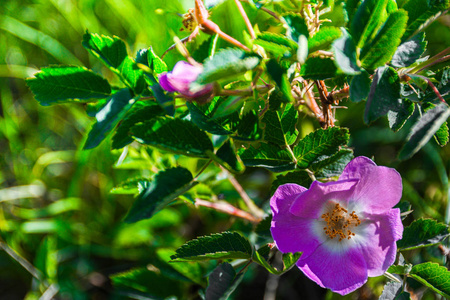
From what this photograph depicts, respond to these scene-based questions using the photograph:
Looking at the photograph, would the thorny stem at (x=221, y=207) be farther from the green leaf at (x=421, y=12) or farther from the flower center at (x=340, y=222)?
the green leaf at (x=421, y=12)

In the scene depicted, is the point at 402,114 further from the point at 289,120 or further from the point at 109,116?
the point at 109,116

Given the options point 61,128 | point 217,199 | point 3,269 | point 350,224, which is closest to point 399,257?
point 350,224

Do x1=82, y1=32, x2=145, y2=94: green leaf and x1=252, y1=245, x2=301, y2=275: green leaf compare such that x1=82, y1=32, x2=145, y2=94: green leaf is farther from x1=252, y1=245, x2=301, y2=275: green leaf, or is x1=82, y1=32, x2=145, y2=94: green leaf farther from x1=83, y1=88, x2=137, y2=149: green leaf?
x1=252, y1=245, x2=301, y2=275: green leaf

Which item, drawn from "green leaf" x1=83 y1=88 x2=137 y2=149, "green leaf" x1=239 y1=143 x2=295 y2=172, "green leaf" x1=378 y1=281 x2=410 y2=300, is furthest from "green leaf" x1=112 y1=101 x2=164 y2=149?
"green leaf" x1=378 y1=281 x2=410 y2=300

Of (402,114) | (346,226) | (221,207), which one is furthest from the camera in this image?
(221,207)

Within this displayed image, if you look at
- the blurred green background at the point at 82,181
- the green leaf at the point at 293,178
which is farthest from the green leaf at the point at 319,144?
the blurred green background at the point at 82,181

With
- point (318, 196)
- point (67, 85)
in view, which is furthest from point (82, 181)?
point (318, 196)

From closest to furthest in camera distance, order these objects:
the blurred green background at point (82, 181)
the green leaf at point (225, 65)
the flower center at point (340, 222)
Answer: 1. the green leaf at point (225, 65)
2. the flower center at point (340, 222)
3. the blurred green background at point (82, 181)
